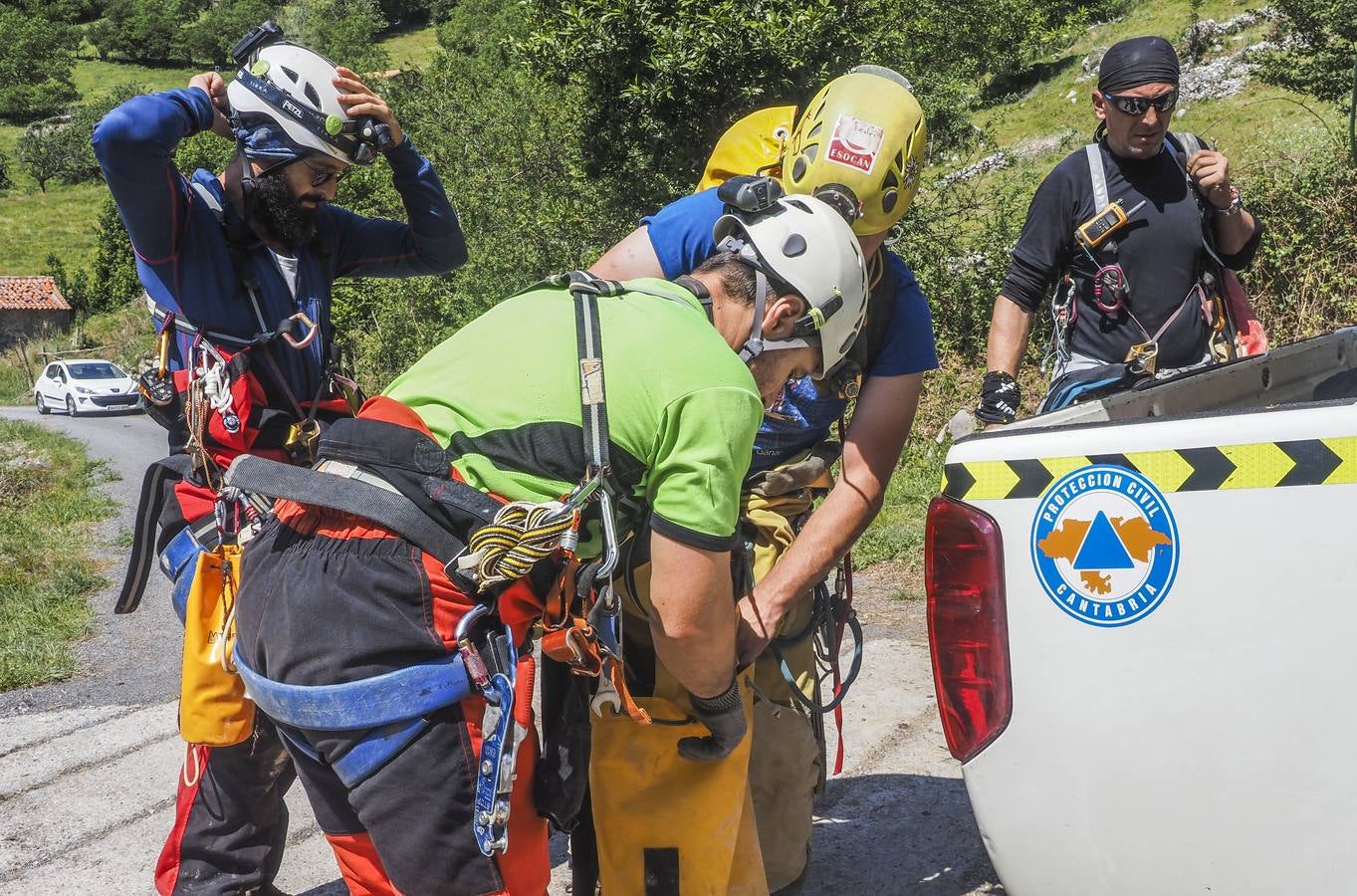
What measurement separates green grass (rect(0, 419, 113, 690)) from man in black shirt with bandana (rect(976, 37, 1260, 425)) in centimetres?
528

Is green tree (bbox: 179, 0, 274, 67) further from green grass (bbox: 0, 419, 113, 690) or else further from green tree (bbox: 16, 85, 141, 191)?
green grass (bbox: 0, 419, 113, 690)

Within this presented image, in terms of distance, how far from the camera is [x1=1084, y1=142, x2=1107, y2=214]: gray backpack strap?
13.3 ft

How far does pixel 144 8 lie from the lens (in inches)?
3932

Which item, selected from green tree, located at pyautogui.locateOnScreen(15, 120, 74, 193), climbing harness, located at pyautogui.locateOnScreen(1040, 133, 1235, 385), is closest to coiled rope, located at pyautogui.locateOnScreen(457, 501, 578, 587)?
climbing harness, located at pyautogui.locateOnScreen(1040, 133, 1235, 385)

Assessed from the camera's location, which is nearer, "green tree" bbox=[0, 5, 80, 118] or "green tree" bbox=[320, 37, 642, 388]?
"green tree" bbox=[320, 37, 642, 388]

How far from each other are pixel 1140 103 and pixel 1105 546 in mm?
2549

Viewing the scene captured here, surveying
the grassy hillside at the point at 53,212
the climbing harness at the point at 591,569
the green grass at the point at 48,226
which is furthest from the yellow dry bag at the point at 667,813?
the green grass at the point at 48,226

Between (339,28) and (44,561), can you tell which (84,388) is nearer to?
(44,561)

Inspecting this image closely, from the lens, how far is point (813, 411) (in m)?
3.02

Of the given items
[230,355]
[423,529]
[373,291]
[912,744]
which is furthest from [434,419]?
[373,291]

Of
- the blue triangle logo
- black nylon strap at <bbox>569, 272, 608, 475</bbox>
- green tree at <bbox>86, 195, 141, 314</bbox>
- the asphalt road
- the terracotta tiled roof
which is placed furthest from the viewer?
the terracotta tiled roof

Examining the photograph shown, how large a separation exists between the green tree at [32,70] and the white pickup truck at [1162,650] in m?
101

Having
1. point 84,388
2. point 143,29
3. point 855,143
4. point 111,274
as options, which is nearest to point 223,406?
point 855,143

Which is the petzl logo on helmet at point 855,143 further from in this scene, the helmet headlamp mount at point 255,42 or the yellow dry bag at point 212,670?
the yellow dry bag at point 212,670
